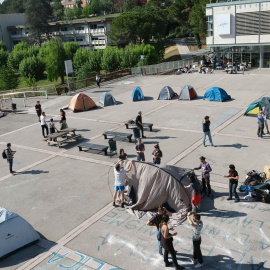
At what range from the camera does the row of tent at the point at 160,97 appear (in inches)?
1007

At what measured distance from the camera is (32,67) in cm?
6838

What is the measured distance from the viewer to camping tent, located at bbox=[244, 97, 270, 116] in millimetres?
20348

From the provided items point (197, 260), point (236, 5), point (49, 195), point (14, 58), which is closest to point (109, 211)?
point (49, 195)

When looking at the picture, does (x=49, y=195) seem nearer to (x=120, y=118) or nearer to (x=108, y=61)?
(x=120, y=118)

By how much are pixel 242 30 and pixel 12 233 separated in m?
37.2

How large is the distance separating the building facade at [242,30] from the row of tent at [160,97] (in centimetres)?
1665

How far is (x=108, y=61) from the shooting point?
2274 inches

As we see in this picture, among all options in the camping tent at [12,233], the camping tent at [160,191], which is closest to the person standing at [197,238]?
the camping tent at [160,191]

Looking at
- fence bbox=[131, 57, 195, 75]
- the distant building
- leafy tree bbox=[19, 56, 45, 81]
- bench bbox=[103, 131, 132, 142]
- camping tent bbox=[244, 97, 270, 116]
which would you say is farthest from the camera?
the distant building

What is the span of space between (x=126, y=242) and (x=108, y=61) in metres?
50.7

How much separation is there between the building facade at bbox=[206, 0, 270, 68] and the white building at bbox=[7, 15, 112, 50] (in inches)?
2149

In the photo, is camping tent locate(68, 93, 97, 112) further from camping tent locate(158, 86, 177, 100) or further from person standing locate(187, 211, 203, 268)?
person standing locate(187, 211, 203, 268)

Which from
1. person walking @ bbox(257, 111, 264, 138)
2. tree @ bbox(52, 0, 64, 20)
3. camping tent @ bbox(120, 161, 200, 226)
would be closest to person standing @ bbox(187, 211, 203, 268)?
camping tent @ bbox(120, 161, 200, 226)

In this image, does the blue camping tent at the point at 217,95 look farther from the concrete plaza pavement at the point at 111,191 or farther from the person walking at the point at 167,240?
the person walking at the point at 167,240
